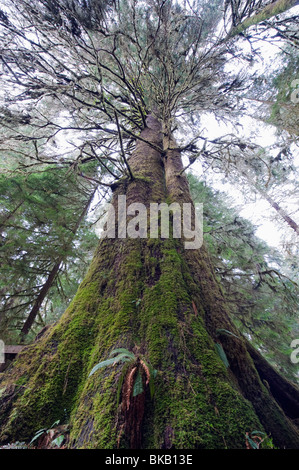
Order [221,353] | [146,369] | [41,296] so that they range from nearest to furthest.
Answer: [146,369] < [221,353] < [41,296]

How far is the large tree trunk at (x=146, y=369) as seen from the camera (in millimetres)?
1172

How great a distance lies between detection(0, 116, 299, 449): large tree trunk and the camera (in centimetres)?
117

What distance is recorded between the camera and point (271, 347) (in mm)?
5816

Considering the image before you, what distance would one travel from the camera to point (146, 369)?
52.9 inches

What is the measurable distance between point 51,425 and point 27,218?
4687 mm

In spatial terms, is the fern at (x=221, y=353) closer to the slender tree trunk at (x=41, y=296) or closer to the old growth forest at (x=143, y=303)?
the old growth forest at (x=143, y=303)

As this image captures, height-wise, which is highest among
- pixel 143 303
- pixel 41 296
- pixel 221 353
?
pixel 143 303

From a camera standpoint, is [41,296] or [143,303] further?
[41,296]

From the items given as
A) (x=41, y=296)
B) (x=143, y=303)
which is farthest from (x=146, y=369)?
(x=41, y=296)

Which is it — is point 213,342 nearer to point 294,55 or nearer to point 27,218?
point 27,218

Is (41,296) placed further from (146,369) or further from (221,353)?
(221,353)

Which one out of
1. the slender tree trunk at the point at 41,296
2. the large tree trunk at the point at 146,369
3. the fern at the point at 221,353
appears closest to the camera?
the large tree trunk at the point at 146,369

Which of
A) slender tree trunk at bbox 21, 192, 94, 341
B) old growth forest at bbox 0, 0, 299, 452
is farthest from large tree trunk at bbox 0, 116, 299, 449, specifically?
slender tree trunk at bbox 21, 192, 94, 341

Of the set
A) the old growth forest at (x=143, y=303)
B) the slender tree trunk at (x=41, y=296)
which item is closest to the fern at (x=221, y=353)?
the old growth forest at (x=143, y=303)
